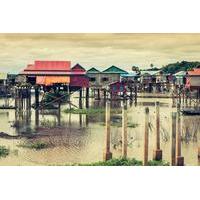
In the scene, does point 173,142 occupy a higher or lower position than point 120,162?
higher

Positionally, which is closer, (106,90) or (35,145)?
(35,145)

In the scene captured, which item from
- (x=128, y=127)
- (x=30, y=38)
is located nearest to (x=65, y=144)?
(x=128, y=127)

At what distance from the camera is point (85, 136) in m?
4.48

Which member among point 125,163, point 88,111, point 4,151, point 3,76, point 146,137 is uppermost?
point 3,76

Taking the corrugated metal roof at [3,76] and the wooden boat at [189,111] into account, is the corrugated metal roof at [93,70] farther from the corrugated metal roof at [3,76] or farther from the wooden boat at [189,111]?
the wooden boat at [189,111]

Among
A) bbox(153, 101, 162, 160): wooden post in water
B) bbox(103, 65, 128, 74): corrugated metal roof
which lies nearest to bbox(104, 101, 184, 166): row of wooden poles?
bbox(153, 101, 162, 160): wooden post in water

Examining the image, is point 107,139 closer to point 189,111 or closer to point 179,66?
point 189,111

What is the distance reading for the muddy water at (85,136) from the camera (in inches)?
174

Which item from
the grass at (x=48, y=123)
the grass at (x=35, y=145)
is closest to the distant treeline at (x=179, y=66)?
the grass at (x=48, y=123)

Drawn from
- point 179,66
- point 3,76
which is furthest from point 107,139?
point 3,76
